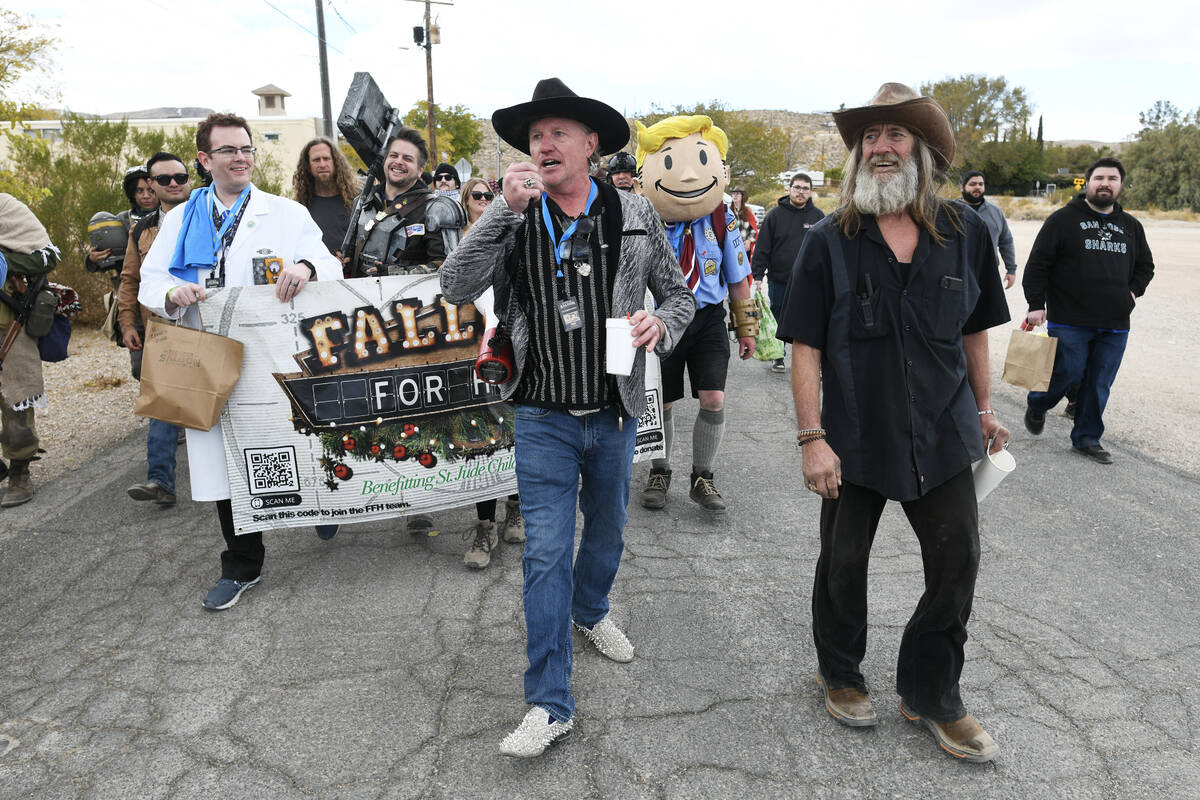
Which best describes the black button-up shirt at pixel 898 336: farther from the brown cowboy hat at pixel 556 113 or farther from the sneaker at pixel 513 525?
the sneaker at pixel 513 525

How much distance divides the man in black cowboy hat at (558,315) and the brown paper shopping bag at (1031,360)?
431cm

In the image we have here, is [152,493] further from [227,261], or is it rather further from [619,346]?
[619,346]

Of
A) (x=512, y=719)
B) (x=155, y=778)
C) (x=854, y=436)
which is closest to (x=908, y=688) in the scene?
(x=854, y=436)

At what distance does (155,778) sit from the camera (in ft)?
8.71

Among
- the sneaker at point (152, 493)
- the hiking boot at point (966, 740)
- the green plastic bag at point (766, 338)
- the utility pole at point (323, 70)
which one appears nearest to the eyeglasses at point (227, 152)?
the sneaker at point (152, 493)

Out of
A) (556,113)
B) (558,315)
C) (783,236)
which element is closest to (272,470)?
(558,315)

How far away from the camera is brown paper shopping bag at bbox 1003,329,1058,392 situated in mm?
6152

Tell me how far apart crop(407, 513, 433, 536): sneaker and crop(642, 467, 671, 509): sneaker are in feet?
4.28

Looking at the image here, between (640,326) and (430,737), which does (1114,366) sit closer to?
(640,326)

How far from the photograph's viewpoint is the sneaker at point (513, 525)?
4.59m

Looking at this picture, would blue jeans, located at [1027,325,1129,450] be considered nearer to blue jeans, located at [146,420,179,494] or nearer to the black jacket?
the black jacket

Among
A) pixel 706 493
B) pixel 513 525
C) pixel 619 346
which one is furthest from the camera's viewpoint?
pixel 706 493

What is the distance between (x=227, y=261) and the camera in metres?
3.93

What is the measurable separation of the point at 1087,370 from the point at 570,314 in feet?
16.8
